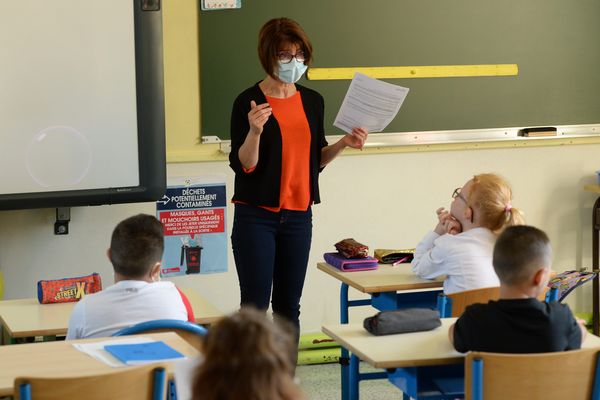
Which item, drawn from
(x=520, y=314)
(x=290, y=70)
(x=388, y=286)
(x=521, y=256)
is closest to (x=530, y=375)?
(x=520, y=314)

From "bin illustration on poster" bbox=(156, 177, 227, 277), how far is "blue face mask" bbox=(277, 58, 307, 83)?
1335 millimetres

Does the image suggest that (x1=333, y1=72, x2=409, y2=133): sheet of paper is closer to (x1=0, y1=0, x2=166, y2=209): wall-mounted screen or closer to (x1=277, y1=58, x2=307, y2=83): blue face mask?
(x1=277, y1=58, x2=307, y2=83): blue face mask

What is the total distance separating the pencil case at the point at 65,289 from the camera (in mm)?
3795

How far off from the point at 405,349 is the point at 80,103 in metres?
2.36

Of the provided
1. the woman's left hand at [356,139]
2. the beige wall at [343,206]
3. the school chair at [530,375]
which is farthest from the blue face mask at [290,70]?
the school chair at [530,375]

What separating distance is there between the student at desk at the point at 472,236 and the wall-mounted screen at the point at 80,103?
5.08ft

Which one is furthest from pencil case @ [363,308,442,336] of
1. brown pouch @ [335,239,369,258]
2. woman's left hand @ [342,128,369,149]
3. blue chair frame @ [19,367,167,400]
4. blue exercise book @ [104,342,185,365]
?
brown pouch @ [335,239,369,258]

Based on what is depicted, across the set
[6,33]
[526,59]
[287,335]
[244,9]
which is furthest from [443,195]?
[287,335]

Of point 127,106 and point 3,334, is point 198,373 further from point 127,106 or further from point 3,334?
point 127,106

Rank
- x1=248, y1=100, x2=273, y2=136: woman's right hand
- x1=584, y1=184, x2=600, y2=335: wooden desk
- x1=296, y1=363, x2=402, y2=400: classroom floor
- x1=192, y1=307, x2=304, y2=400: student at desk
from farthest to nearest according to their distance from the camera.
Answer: x1=584, y1=184, x2=600, y2=335: wooden desk, x1=296, y1=363, x2=402, y2=400: classroom floor, x1=248, y1=100, x2=273, y2=136: woman's right hand, x1=192, y1=307, x2=304, y2=400: student at desk

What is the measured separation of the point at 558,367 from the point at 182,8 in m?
3.03

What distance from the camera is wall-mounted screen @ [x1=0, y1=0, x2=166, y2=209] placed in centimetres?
444

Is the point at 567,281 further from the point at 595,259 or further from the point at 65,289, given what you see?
the point at 65,289

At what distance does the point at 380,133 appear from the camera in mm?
5312
